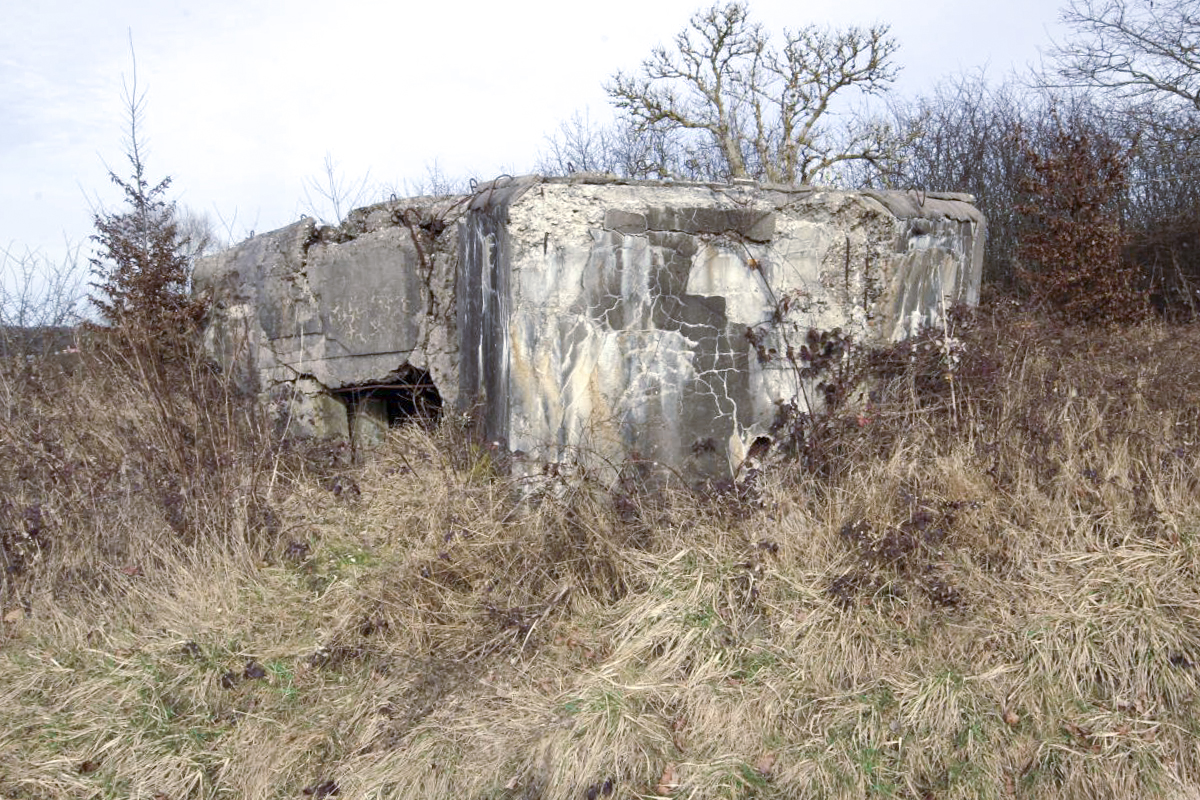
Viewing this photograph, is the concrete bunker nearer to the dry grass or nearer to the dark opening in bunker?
the dark opening in bunker

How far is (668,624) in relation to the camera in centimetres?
389

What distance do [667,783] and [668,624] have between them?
67 centimetres

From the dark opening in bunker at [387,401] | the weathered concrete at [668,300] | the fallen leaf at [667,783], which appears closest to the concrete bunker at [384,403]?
the dark opening in bunker at [387,401]

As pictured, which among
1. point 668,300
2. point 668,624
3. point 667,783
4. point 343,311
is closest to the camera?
point 667,783

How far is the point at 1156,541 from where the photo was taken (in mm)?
3869

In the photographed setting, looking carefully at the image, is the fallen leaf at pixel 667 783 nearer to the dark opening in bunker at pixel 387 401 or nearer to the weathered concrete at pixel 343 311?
the weathered concrete at pixel 343 311

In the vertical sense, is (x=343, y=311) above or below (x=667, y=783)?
above

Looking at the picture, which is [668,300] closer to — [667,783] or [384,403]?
[667,783]

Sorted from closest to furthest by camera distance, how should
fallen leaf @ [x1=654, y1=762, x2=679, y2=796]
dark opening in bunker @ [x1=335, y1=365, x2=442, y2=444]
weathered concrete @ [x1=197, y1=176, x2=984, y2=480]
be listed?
fallen leaf @ [x1=654, y1=762, x2=679, y2=796]
weathered concrete @ [x1=197, y1=176, x2=984, y2=480]
dark opening in bunker @ [x1=335, y1=365, x2=442, y2=444]

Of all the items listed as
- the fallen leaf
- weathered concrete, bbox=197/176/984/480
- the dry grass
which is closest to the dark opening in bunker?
weathered concrete, bbox=197/176/984/480

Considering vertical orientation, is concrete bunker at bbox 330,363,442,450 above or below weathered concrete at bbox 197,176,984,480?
below

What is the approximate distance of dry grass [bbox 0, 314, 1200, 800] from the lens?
342 cm

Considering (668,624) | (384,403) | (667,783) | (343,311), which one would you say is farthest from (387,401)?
(667,783)

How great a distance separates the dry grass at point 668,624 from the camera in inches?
135
